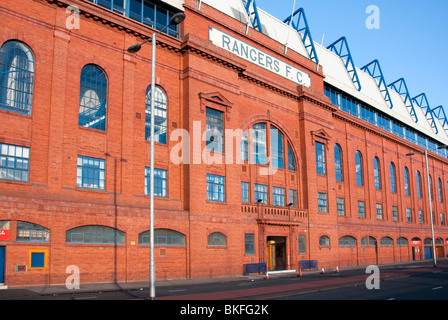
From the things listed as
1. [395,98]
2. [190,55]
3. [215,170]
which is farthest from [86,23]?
[395,98]

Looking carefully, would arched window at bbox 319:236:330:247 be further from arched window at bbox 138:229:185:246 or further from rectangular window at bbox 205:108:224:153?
arched window at bbox 138:229:185:246

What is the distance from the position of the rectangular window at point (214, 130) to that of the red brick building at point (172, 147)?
112 millimetres

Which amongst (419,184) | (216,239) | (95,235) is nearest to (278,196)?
(216,239)

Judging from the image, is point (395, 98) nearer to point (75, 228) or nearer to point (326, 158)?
point (326, 158)

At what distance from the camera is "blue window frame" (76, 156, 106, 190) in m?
25.8

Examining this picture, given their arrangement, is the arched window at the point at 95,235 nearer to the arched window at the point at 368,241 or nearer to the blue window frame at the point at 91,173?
the blue window frame at the point at 91,173

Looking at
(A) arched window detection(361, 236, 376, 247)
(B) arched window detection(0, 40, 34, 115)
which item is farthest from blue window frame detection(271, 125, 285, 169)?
(B) arched window detection(0, 40, 34, 115)

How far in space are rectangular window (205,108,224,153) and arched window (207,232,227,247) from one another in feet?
21.6

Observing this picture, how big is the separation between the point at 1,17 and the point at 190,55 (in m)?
13.1

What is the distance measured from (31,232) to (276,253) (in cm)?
2256

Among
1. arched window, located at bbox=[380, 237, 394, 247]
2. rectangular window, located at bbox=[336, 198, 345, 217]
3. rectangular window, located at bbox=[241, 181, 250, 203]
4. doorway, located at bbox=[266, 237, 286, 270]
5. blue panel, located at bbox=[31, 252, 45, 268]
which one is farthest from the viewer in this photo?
arched window, located at bbox=[380, 237, 394, 247]

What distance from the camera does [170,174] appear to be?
30.7 metres

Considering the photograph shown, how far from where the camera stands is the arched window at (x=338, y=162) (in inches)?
1923

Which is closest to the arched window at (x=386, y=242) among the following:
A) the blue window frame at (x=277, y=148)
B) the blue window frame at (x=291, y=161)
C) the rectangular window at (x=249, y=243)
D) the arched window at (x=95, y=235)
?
Answer: the blue window frame at (x=291, y=161)
